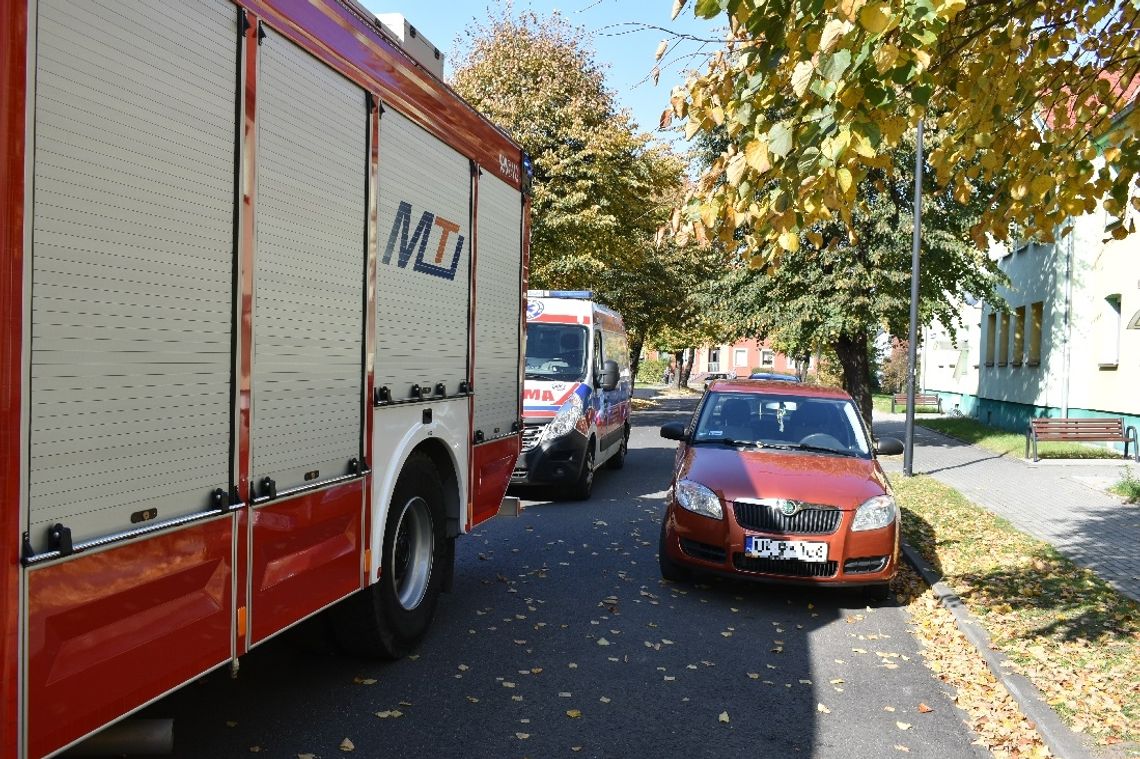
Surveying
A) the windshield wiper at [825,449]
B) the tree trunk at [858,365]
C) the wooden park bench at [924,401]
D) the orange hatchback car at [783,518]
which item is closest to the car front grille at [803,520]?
the orange hatchback car at [783,518]

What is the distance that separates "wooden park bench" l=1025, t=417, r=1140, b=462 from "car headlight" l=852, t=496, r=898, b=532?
12943 millimetres

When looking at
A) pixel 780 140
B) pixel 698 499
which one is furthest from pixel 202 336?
pixel 698 499

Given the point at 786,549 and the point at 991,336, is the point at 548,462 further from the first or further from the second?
the point at 991,336

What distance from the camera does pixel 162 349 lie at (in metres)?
3.08

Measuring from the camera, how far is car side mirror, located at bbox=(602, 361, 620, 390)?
12531mm

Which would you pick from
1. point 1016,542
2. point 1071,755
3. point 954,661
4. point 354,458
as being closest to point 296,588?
point 354,458

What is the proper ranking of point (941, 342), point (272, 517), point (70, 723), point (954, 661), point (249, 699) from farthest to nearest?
point (941, 342) → point (954, 661) → point (249, 699) → point (272, 517) → point (70, 723)

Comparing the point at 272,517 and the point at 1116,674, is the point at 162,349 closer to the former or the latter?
the point at 272,517

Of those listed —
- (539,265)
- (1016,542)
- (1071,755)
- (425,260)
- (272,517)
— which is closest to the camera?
(272,517)

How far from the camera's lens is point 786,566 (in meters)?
7.11

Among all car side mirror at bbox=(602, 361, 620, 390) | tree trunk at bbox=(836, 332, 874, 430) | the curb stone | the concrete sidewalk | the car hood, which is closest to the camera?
the curb stone

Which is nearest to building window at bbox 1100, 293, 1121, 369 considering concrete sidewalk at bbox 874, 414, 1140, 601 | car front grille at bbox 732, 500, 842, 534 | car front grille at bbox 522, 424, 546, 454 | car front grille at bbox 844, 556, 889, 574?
concrete sidewalk at bbox 874, 414, 1140, 601

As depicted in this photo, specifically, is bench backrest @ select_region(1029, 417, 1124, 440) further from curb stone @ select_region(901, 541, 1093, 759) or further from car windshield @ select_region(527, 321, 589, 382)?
curb stone @ select_region(901, 541, 1093, 759)

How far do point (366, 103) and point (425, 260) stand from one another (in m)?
1.02
